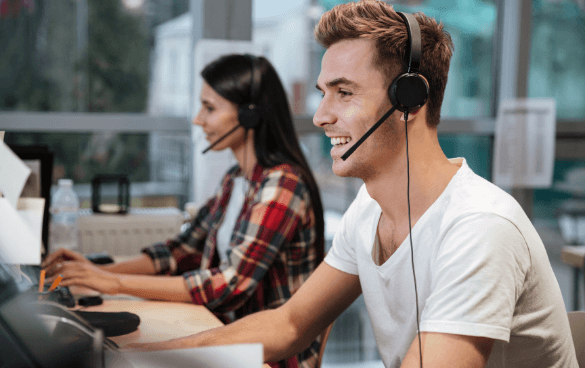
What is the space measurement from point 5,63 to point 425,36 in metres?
2.31

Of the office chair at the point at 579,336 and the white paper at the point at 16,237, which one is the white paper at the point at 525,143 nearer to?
the office chair at the point at 579,336

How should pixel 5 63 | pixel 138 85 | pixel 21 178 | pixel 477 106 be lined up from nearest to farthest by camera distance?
pixel 21 178 < pixel 5 63 < pixel 138 85 < pixel 477 106

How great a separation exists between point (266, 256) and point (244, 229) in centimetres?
9

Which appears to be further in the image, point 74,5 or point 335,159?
point 74,5

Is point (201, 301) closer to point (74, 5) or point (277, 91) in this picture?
point (277, 91)

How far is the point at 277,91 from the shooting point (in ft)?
5.26

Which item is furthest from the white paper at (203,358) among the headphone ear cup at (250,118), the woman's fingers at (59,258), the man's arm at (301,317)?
the headphone ear cup at (250,118)

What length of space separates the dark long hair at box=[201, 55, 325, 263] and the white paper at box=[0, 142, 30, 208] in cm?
87

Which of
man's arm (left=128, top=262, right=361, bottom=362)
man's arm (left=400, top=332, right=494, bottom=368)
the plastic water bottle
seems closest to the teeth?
man's arm (left=128, top=262, right=361, bottom=362)

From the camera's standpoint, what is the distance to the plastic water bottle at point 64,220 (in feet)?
5.90

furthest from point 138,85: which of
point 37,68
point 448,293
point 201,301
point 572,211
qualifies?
point 572,211

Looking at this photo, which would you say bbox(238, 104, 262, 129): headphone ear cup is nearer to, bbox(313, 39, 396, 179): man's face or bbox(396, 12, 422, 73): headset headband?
bbox(313, 39, 396, 179): man's face

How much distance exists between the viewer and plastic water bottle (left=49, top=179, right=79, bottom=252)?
70.7 inches

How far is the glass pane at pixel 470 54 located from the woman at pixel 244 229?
173cm
